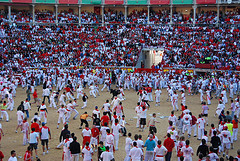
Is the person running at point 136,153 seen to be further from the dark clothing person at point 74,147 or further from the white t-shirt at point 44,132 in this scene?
the white t-shirt at point 44,132

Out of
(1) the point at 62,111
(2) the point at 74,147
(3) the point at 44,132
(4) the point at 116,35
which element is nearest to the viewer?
(2) the point at 74,147

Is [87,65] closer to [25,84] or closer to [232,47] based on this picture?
[25,84]

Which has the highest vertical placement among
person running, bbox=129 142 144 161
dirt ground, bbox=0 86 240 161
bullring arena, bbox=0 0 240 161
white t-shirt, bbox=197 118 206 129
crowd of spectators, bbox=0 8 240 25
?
crowd of spectators, bbox=0 8 240 25

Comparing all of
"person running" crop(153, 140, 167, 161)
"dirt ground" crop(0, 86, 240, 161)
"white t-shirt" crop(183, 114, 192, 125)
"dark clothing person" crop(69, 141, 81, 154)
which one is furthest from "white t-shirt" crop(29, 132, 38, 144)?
"white t-shirt" crop(183, 114, 192, 125)

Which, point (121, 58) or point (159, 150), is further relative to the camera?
point (121, 58)

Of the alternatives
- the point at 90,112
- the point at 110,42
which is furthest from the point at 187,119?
the point at 110,42

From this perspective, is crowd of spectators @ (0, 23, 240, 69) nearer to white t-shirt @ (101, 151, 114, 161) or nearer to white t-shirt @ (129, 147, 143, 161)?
white t-shirt @ (129, 147, 143, 161)

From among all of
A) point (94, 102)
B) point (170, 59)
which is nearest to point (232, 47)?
point (170, 59)

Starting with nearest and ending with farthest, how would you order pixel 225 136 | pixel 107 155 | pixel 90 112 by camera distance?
pixel 107 155
pixel 225 136
pixel 90 112

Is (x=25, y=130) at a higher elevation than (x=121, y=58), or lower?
lower

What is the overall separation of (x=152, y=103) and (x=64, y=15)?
32.7 metres

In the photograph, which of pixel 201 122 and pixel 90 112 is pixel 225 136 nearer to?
pixel 201 122

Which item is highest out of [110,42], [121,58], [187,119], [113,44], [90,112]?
[110,42]

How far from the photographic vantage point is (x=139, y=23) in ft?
170
